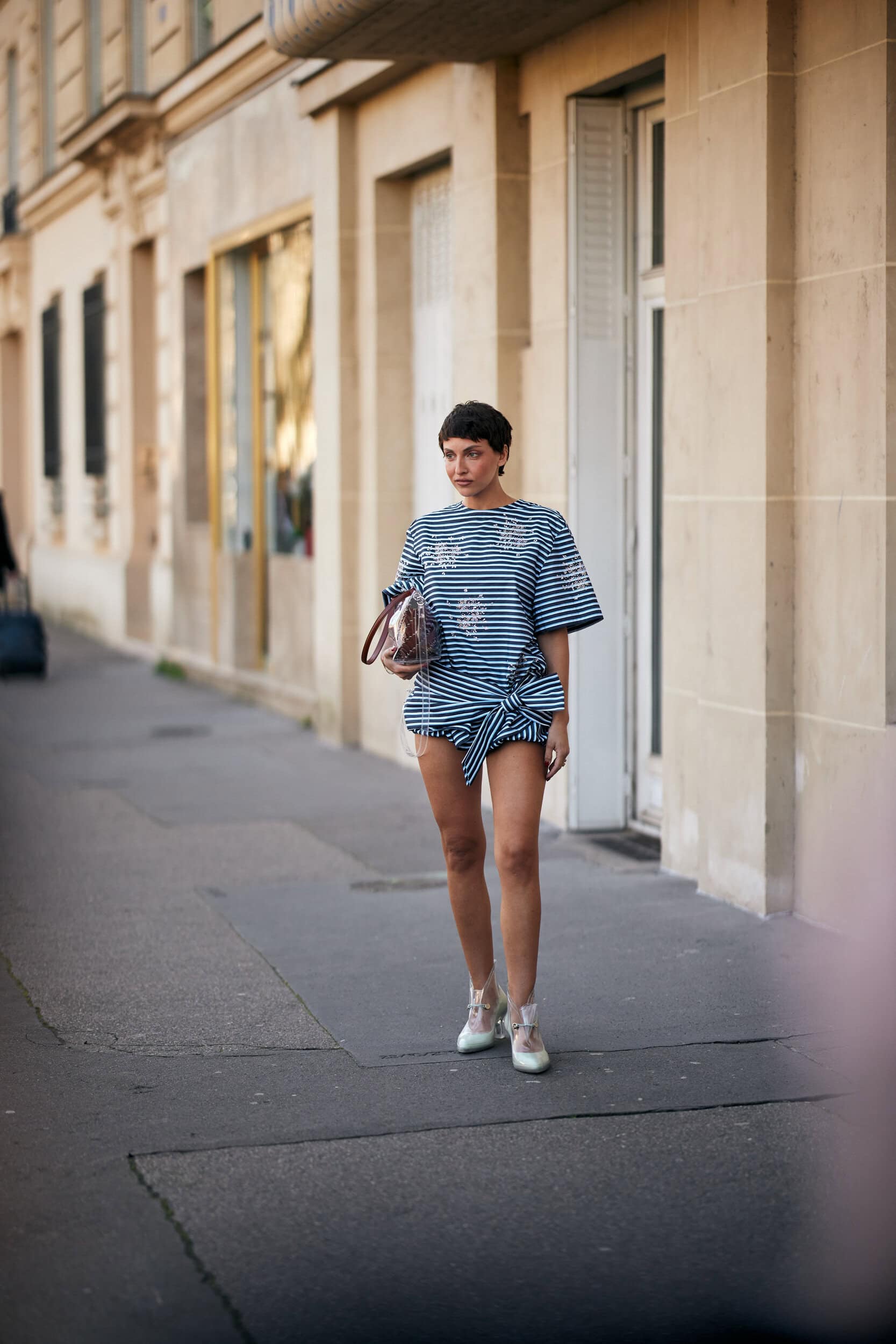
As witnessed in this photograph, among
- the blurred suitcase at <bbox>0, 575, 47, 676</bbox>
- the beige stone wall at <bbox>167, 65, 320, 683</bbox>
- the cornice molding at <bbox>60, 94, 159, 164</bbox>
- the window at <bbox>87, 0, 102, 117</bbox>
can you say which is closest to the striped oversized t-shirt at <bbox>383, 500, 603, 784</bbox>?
the beige stone wall at <bbox>167, 65, 320, 683</bbox>

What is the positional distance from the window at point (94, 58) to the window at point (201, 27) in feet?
16.5

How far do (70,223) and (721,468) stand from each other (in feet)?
57.8

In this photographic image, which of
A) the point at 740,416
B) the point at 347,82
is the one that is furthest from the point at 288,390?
the point at 740,416

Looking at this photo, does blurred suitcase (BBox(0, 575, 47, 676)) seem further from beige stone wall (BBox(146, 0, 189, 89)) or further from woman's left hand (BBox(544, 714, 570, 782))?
woman's left hand (BBox(544, 714, 570, 782))

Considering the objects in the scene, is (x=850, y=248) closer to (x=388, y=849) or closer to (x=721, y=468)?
(x=721, y=468)

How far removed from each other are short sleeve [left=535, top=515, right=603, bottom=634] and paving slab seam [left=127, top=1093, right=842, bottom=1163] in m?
1.33

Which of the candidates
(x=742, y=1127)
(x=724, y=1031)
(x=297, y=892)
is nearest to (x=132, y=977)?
(x=297, y=892)

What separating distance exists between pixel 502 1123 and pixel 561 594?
57.6 inches

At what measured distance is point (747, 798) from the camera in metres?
7.38

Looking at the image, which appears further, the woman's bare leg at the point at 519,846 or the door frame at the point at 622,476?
the door frame at the point at 622,476

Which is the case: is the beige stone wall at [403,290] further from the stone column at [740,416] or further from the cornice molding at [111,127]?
the cornice molding at [111,127]

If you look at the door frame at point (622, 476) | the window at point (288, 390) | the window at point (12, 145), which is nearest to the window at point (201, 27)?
the window at point (288, 390)

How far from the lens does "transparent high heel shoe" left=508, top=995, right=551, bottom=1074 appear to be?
5.40m

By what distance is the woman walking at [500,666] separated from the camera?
17.6 feet
